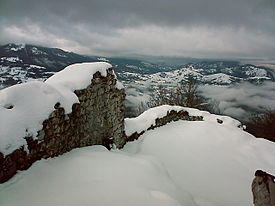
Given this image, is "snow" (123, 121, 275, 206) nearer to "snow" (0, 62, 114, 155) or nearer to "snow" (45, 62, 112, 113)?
"snow" (45, 62, 112, 113)

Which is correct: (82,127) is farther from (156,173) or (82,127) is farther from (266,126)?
(266,126)

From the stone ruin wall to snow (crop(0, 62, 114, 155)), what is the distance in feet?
0.49

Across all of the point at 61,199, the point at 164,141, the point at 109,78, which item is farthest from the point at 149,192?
the point at 164,141

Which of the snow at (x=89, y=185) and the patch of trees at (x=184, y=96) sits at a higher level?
the snow at (x=89, y=185)

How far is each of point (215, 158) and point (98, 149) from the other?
4569 millimetres

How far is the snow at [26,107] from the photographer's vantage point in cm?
427

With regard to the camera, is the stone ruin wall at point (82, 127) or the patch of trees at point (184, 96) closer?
the stone ruin wall at point (82, 127)

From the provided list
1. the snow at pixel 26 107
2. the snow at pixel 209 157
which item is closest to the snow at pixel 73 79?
the snow at pixel 26 107

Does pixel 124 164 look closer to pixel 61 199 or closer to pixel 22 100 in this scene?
pixel 61 199

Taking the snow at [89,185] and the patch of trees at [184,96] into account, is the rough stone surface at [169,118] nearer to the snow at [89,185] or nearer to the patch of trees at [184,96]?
the snow at [89,185]

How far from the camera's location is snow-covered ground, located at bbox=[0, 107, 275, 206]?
4086 millimetres

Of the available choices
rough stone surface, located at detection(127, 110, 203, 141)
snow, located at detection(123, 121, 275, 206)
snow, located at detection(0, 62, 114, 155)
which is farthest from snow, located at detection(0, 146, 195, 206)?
rough stone surface, located at detection(127, 110, 203, 141)

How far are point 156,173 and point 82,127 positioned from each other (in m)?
2.55

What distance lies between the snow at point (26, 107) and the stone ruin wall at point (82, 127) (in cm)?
15
